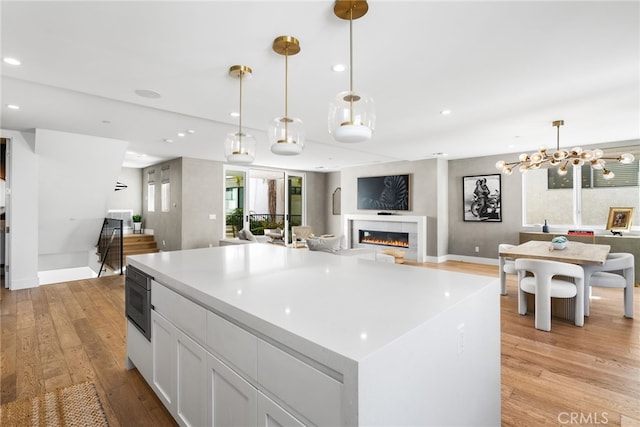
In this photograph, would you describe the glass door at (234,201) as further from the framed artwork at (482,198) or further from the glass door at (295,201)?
the framed artwork at (482,198)

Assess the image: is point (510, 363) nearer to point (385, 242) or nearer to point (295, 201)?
point (385, 242)

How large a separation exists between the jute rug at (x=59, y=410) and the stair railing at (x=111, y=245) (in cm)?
398

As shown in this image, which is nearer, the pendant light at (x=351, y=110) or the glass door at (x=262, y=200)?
the pendant light at (x=351, y=110)

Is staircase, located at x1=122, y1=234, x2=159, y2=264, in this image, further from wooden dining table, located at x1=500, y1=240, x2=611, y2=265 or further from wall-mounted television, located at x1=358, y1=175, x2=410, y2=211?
wooden dining table, located at x1=500, y1=240, x2=611, y2=265

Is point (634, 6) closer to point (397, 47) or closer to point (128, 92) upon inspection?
point (397, 47)

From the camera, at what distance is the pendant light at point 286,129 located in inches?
83.7

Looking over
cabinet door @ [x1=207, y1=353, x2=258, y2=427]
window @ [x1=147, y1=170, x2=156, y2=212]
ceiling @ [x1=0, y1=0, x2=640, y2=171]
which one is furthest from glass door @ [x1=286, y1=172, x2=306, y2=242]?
cabinet door @ [x1=207, y1=353, x2=258, y2=427]

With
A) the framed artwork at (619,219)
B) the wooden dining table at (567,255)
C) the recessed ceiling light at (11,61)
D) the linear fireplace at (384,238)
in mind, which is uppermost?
the recessed ceiling light at (11,61)

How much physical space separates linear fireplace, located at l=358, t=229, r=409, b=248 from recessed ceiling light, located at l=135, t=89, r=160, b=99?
6242mm

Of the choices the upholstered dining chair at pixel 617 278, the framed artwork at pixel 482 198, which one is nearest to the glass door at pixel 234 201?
the framed artwork at pixel 482 198

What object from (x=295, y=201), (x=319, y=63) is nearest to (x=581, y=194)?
(x=319, y=63)

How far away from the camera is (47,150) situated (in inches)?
190

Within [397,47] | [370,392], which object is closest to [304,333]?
[370,392]

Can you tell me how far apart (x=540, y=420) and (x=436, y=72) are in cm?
258
